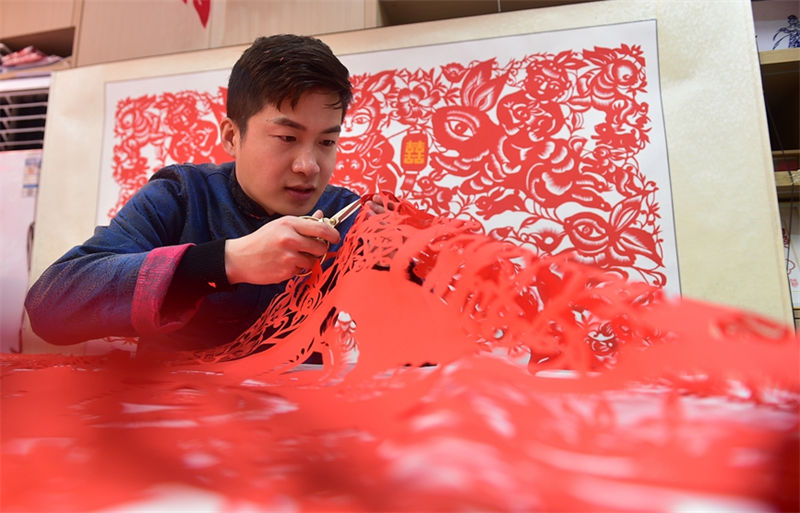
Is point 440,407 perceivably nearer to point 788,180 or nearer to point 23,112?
point 788,180

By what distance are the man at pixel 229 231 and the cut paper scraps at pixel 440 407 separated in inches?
2.8

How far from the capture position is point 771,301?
1.08 meters

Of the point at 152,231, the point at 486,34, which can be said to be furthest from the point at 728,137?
the point at 152,231

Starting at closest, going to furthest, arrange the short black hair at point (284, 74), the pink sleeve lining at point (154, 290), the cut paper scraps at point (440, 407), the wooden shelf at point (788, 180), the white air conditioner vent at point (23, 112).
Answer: the cut paper scraps at point (440, 407) < the pink sleeve lining at point (154, 290) < the short black hair at point (284, 74) < the wooden shelf at point (788, 180) < the white air conditioner vent at point (23, 112)

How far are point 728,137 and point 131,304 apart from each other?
4.04 feet

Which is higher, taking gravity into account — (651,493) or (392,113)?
(392,113)

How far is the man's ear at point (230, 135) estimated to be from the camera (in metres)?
0.92

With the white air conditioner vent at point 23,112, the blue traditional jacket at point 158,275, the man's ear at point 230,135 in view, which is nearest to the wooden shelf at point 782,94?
the blue traditional jacket at point 158,275

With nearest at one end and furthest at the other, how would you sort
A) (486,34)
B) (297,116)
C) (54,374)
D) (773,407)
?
(773,407), (54,374), (297,116), (486,34)

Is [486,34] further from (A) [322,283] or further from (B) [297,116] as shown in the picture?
(A) [322,283]

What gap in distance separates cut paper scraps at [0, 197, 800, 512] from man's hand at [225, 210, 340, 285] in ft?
0.14

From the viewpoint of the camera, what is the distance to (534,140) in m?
1.27

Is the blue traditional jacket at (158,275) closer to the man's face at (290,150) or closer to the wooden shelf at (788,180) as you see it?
the man's face at (290,150)

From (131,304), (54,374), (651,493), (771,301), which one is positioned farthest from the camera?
(771,301)
